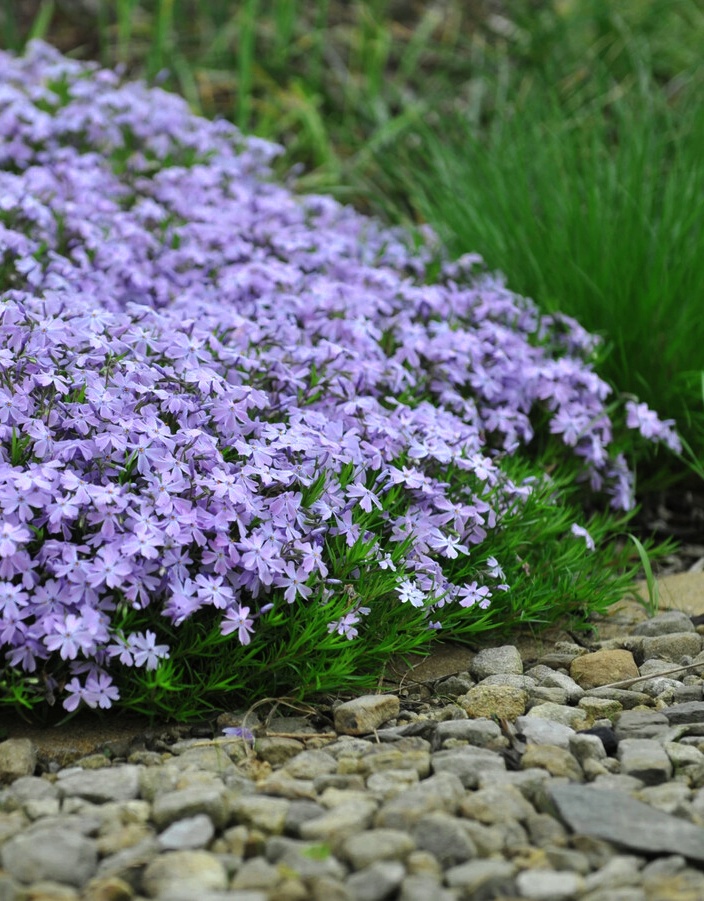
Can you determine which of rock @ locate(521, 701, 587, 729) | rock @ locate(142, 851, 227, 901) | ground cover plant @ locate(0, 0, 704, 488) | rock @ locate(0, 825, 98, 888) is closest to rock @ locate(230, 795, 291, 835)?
rock @ locate(142, 851, 227, 901)

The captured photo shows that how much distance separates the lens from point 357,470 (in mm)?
2564

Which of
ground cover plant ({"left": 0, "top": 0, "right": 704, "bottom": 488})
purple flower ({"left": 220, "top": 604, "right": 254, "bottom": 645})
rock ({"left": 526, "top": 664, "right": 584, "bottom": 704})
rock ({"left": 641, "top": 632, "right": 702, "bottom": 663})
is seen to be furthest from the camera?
ground cover plant ({"left": 0, "top": 0, "right": 704, "bottom": 488})

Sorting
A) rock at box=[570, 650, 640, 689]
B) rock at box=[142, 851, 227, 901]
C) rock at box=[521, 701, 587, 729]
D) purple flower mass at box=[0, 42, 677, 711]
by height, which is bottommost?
rock at box=[142, 851, 227, 901]

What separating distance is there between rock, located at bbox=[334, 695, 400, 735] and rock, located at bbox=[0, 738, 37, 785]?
638 millimetres

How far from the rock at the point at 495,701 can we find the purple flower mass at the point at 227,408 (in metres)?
0.21

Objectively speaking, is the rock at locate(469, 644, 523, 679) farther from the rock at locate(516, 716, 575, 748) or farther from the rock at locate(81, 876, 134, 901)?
the rock at locate(81, 876, 134, 901)

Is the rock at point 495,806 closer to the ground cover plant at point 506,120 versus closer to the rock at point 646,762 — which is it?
the rock at point 646,762

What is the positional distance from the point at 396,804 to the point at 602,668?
0.95 metres

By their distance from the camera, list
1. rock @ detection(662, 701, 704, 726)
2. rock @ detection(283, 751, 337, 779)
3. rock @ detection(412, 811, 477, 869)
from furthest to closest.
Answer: rock @ detection(662, 701, 704, 726), rock @ detection(283, 751, 337, 779), rock @ detection(412, 811, 477, 869)

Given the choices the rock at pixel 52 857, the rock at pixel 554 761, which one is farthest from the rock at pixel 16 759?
the rock at pixel 554 761

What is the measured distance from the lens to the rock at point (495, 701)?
2375 mm

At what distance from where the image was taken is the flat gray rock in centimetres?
172

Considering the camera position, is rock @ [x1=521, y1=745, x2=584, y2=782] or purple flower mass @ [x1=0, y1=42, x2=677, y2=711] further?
purple flower mass @ [x1=0, y1=42, x2=677, y2=711]

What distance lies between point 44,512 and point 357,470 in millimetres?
743
